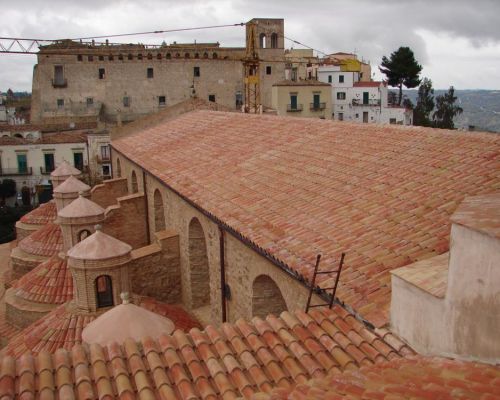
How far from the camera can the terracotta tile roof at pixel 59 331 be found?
1076 centimetres

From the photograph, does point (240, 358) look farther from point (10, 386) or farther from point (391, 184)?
point (391, 184)

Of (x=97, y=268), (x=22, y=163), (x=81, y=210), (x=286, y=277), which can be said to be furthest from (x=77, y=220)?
(x=22, y=163)

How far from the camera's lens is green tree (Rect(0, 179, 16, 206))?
44.2 m

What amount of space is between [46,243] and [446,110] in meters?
44.3

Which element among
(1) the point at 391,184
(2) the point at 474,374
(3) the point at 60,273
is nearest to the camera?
(2) the point at 474,374

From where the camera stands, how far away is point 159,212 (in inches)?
672

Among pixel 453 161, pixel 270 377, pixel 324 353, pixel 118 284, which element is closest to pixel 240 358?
pixel 270 377

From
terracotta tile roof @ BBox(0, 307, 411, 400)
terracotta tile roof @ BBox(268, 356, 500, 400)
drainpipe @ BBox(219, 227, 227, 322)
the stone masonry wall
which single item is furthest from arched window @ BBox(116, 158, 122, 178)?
terracotta tile roof @ BBox(268, 356, 500, 400)

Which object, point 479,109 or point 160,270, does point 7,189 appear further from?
point 479,109

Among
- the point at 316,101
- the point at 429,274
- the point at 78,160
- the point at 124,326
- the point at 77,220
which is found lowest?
the point at 78,160

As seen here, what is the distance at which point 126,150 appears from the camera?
22.7 metres

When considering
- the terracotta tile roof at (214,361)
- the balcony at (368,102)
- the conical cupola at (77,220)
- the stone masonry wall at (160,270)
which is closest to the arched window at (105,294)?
the stone masonry wall at (160,270)

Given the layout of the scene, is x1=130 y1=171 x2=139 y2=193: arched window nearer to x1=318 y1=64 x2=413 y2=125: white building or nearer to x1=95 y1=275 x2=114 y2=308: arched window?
x1=95 y1=275 x2=114 y2=308: arched window

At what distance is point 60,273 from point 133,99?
4296 centimetres
